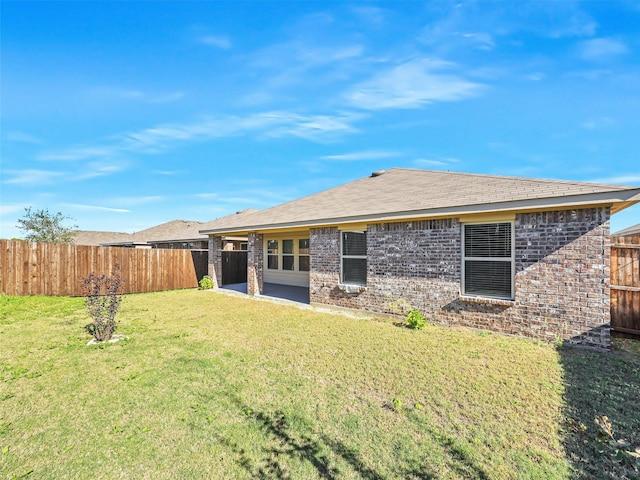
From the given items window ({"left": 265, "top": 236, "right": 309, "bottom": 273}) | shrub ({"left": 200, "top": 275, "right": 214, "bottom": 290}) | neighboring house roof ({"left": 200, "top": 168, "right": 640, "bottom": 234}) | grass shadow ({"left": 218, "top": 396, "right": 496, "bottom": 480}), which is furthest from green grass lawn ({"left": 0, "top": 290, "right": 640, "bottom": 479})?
window ({"left": 265, "top": 236, "right": 309, "bottom": 273})

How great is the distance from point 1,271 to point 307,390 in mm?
13322

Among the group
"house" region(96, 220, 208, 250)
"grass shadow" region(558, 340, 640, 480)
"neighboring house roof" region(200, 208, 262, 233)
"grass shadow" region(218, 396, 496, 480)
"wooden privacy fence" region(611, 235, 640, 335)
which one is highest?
"neighboring house roof" region(200, 208, 262, 233)

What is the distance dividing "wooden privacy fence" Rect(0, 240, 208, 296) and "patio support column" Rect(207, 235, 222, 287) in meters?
1.49

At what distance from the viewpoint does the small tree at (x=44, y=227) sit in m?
23.0

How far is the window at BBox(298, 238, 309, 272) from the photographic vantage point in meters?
14.6

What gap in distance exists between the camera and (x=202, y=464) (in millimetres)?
2578

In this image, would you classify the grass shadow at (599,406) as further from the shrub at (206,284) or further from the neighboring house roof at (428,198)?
the shrub at (206,284)

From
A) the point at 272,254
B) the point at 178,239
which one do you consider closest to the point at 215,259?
the point at 272,254

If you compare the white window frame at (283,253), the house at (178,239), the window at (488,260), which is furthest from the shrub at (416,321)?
the house at (178,239)

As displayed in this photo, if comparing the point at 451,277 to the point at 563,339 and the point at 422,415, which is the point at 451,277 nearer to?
the point at 563,339

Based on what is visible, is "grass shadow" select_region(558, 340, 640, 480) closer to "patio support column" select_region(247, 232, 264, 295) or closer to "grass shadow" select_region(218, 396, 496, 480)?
"grass shadow" select_region(218, 396, 496, 480)

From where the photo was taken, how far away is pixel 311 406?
3.50m

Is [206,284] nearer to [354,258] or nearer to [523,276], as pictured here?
[354,258]

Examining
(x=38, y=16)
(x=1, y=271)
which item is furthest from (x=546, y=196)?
(x=1, y=271)
